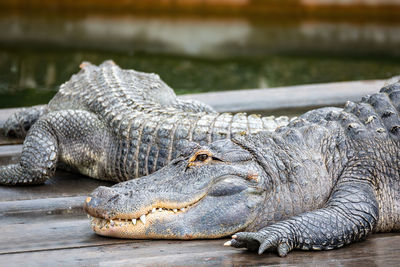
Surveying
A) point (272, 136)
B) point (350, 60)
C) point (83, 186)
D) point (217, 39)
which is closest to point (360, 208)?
point (272, 136)

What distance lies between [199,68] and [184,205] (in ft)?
30.4

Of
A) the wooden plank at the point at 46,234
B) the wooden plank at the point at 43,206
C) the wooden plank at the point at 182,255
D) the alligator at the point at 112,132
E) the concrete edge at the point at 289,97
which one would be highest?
the concrete edge at the point at 289,97

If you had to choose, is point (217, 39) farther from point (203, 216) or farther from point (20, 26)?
point (203, 216)

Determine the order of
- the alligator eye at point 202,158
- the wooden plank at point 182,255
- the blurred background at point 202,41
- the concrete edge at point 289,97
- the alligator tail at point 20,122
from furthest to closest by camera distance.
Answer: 1. the blurred background at point 202,41
2. the concrete edge at point 289,97
3. the alligator tail at point 20,122
4. the alligator eye at point 202,158
5. the wooden plank at point 182,255

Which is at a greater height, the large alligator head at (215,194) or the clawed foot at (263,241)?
the large alligator head at (215,194)

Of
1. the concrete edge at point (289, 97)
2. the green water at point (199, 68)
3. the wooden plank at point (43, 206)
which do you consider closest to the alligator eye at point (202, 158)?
the wooden plank at point (43, 206)

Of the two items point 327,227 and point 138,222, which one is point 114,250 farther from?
point 327,227

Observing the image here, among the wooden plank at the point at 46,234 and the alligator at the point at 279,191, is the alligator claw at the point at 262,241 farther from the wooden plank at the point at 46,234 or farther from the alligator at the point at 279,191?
the wooden plank at the point at 46,234

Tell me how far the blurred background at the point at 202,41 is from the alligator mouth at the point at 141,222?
5.49m

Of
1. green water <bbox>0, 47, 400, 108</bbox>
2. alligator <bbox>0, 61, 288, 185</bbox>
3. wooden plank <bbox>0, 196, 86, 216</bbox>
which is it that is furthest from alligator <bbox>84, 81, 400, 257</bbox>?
green water <bbox>0, 47, 400, 108</bbox>

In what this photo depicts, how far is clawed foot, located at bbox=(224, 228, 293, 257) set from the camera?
2828 millimetres

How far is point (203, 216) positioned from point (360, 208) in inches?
28.2

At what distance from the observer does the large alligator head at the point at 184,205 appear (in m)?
3.02

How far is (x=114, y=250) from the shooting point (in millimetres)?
2971
